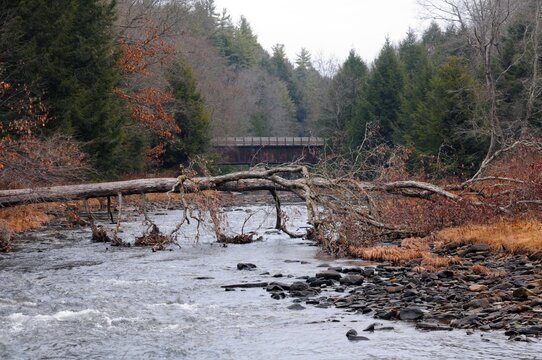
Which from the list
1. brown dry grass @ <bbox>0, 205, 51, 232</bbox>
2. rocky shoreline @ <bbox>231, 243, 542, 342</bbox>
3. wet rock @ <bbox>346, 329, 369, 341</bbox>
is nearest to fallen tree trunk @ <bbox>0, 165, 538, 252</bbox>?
brown dry grass @ <bbox>0, 205, 51, 232</bbox>

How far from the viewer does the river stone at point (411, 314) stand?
13.0 metres

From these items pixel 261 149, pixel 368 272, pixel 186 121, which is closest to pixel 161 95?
pixel 186 121

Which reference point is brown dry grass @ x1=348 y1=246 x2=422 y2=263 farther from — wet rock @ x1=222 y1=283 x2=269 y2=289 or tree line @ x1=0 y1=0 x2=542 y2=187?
tree line @ x1=0 y1=0 x2=542 y2=187

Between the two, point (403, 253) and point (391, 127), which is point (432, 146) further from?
point (403, 253)

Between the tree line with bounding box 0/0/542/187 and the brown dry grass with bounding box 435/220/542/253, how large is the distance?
4.72m

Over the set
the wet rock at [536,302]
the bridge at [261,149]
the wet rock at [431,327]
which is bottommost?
the wet rock at [431,327]

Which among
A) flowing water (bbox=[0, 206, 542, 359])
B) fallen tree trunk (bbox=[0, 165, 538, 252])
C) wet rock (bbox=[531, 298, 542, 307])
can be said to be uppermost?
fallen tree trunk (bbox=[0, 165, 538, 252])

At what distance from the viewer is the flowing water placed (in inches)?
451

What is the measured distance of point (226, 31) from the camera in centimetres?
12338

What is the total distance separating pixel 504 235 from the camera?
20812 mm

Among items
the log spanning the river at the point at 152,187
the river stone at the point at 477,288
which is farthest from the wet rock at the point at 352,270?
the log spanning the river at the point at 152,187

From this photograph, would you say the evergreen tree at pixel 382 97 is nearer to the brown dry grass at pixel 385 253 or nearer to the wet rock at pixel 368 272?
the brown dry grass at pixel 385 253

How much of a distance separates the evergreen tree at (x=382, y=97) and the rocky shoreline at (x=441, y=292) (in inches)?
1906

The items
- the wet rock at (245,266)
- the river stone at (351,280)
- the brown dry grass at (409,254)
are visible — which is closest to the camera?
the river stone at (351,280)
